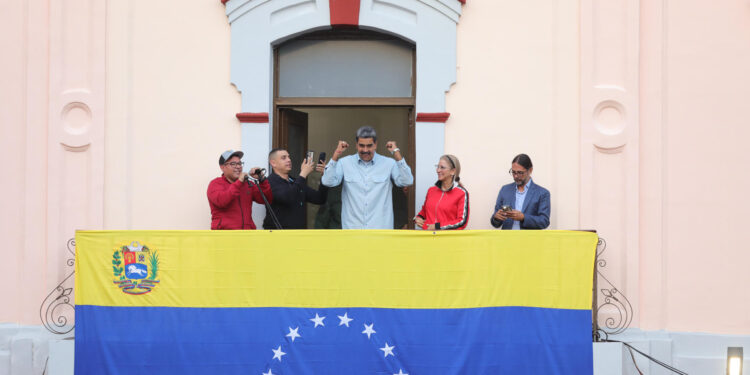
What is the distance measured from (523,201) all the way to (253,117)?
8.94 feet

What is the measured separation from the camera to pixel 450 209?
22.7 ft

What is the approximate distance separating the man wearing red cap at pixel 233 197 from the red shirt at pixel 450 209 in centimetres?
149

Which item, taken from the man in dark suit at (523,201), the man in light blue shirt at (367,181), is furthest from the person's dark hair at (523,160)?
the man in light blue shirt at (367,181)

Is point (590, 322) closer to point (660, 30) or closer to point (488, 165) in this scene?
point (488, 165)

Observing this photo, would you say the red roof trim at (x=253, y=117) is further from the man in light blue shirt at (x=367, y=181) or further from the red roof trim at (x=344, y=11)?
the red roof trim at (x=344, y=11)

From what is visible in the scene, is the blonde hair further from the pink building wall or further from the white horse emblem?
the white horse emblem

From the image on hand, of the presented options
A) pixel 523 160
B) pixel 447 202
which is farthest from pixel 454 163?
pixel 523 160

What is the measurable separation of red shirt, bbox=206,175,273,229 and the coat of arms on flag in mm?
656

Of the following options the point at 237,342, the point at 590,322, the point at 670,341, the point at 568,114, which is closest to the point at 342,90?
the point at 568,114

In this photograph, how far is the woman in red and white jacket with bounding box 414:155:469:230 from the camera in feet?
22.6

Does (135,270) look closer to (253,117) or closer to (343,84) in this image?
(253,117)

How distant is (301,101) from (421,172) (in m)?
1.45

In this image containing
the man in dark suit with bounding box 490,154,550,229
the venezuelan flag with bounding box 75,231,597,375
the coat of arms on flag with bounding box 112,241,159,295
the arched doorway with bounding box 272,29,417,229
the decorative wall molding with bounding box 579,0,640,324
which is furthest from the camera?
the arched doorway with bounding box 272,29,417,229

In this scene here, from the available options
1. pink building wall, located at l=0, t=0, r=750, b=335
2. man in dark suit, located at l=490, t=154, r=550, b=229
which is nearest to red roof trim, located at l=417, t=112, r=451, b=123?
pink building wall, located at l=0, t=0, r=750, b=335
